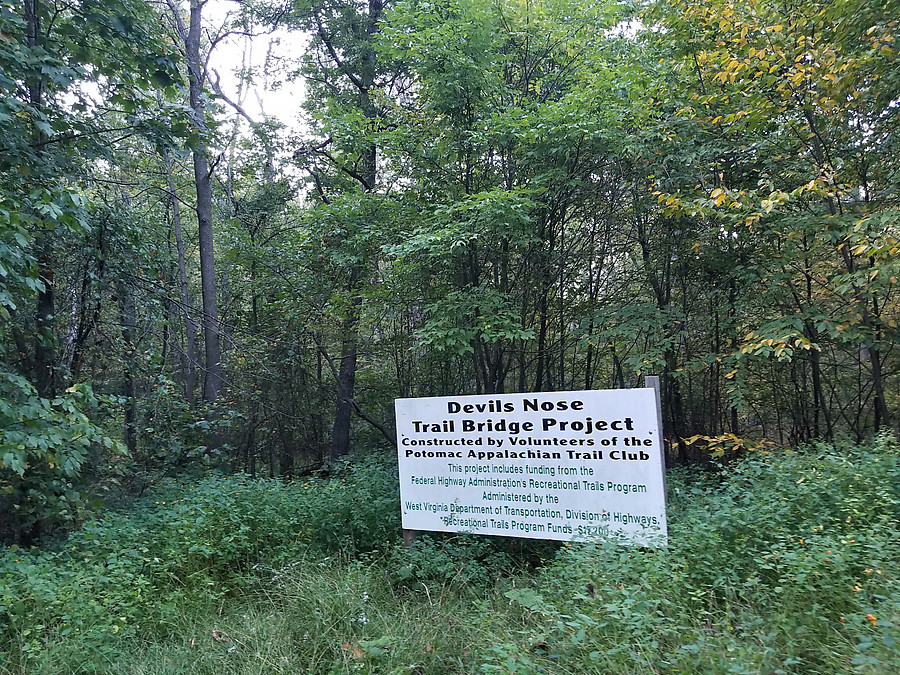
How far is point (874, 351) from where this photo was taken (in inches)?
229

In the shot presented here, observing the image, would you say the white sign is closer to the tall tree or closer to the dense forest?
the dense forest

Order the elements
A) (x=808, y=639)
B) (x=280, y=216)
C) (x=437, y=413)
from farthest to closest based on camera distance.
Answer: (x=280, y=216), (x=437, y=413), (x=808, y=639)

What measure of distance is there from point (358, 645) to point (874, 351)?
5891mm

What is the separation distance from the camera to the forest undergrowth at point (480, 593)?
277cm

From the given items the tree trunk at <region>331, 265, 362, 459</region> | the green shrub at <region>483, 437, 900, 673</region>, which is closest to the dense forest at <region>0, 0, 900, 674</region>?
the green shrub at <region>483, 437, 900, 673</region>

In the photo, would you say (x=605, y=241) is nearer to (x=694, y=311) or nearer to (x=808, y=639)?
(x=694, y=311)

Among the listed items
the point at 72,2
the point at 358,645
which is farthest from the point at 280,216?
the point at 358,645

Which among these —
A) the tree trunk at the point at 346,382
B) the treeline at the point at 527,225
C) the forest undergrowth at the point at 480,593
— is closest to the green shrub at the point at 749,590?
the forest undergrowth at the point at 480,593

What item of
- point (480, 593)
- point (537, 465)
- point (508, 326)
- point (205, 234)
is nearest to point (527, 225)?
point (508, 326)

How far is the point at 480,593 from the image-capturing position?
177 inches

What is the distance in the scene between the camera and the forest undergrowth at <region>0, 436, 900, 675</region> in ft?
9.08

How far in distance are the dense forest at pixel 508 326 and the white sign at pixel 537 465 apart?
33cm

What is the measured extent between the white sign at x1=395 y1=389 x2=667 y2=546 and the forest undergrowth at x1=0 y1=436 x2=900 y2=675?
0.32 metres

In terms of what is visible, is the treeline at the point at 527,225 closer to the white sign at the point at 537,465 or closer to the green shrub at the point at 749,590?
the white sign at the point at 537,465
